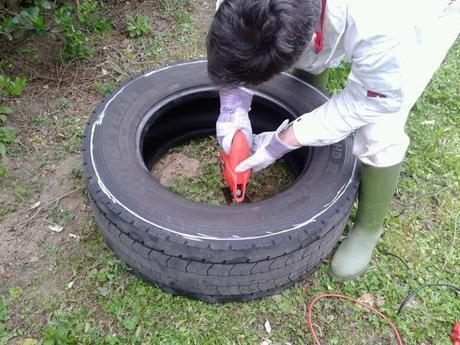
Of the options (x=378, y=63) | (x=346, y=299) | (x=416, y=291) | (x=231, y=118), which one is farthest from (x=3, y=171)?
(x=416, y=291)

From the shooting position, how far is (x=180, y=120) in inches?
100

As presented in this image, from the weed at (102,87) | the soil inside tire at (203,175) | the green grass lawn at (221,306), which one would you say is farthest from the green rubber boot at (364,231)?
the weed at (102,87)

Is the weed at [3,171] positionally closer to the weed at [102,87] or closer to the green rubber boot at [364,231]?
the weed at [102,87]

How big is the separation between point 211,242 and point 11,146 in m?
1.42

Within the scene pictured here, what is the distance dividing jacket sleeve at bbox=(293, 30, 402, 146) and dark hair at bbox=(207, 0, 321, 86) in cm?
23

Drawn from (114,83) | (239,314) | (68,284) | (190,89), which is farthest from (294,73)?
(68,284)

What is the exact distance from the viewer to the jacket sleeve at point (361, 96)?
155 centimetres

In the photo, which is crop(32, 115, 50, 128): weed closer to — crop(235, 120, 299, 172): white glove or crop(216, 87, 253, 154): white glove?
crop(216, 87, 253, 154): white glove

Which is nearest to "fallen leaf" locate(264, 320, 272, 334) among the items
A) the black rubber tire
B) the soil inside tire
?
the black rubber tire

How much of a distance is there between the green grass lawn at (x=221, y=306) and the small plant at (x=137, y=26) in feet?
4.14

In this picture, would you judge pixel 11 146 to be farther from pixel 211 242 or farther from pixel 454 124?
pixel 454 124

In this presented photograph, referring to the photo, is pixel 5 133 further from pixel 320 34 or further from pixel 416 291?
pixel 416 291

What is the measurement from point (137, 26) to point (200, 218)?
6.25 ft

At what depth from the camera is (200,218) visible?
1.80 metres
